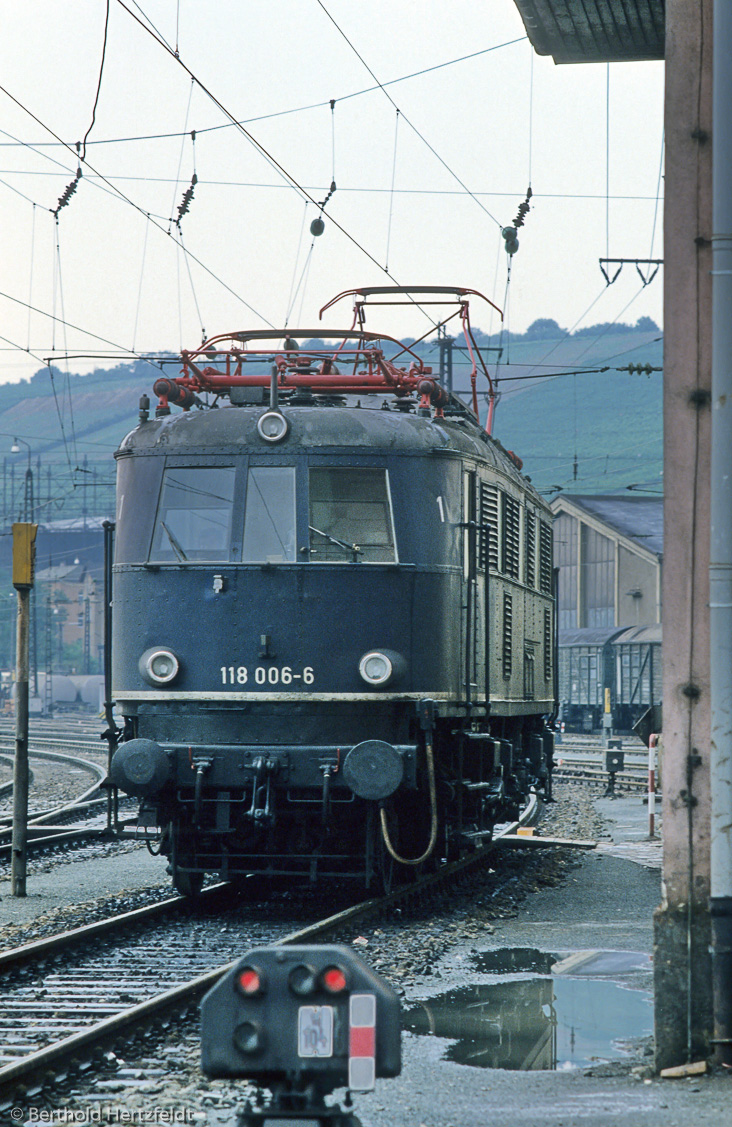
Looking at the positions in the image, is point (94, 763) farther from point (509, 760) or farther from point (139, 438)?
point (139, 438)

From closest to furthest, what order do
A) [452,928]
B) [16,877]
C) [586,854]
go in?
[452,928] < [16,877] < [586,854]

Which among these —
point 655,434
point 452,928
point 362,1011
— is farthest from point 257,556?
point 655,434

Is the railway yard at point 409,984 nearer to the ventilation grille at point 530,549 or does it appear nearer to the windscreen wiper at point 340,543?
the windscreen wiper at point 340,543

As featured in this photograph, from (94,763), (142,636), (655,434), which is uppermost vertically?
(655,434)

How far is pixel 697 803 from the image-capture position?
263 inches

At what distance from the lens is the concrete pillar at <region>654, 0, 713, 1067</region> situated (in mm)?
6594

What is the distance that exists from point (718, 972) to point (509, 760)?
7.23 metres

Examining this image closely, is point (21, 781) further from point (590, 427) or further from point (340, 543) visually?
point (590, 427)

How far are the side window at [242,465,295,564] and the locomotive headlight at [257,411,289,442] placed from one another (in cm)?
22

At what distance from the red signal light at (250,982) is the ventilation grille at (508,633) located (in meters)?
8.67

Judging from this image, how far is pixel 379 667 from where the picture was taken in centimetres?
1042

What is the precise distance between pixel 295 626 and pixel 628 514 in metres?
48.4

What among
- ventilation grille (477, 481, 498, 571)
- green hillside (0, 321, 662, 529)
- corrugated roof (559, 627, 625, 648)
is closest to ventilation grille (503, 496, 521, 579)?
ventilation grille (477, 481, 498, 571)

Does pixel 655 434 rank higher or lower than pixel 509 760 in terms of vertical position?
higher
